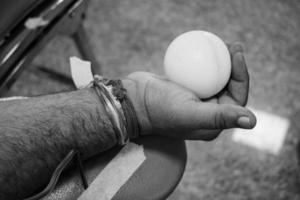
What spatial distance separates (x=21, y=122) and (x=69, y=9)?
1.21ft

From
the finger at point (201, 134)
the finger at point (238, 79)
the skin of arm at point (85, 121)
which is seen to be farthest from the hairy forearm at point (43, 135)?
the finger at point (238, 79)

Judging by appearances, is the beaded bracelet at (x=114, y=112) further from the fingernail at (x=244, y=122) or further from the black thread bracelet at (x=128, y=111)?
the fingernail at (x=244, y=122)

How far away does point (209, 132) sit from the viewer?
2.16ft

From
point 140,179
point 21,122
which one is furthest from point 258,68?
point 21,122

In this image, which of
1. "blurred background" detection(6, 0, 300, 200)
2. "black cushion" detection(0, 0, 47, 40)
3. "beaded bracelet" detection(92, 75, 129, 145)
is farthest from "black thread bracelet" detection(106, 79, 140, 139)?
"blurred background" detection(6, 0, 300, 200)

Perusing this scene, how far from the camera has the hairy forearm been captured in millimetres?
565

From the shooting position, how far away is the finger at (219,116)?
1.76ft

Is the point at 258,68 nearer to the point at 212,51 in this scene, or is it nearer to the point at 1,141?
the point at 212,51

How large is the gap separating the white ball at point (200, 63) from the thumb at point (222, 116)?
0.21 ft

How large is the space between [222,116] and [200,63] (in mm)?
126

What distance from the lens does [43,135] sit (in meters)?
0.59

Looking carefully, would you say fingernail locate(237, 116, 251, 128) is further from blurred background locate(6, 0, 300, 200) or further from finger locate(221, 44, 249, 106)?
blurred background locate(6, 0, 300, 200)

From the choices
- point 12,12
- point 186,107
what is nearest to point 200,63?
point 186,107

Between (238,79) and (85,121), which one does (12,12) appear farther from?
(238,79)
